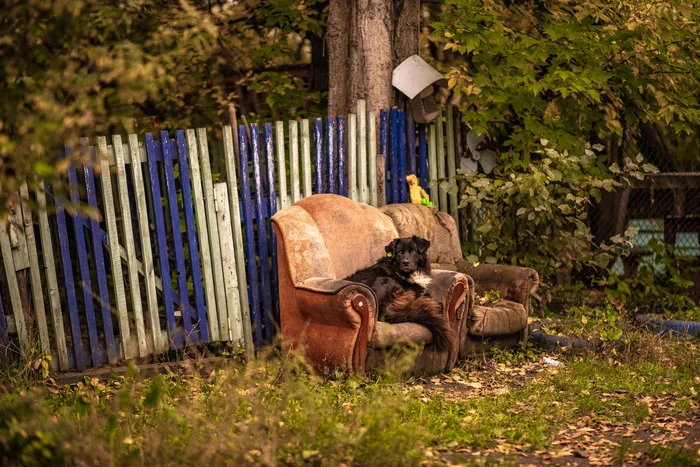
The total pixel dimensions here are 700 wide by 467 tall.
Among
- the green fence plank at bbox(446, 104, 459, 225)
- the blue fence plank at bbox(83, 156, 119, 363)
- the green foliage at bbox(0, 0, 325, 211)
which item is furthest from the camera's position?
the green fence plank at bbox(446, 104, 459, 225)

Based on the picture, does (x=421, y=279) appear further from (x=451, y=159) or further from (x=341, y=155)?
(x=451, y=159)

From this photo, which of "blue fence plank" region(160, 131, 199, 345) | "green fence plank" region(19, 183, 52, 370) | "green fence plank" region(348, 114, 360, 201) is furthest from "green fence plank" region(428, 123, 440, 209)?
"green fence plank" region(19, 183, 52, 370)

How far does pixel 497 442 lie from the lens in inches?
190

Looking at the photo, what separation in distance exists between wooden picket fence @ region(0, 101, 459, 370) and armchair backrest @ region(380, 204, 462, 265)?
0.51 meters

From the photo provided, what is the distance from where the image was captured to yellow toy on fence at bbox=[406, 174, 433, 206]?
26.8 ft

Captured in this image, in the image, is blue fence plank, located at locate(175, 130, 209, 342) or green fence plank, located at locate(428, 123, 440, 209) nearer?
blue fence plank, located at locate(175, 130, 209, 342)

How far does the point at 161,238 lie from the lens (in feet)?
21.9

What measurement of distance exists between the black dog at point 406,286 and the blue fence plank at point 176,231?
1355 millimetres

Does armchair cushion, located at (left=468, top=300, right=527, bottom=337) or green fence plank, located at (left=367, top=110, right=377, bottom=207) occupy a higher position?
green fence plank, located at (left=367, top=110, right=377, bottom=207)

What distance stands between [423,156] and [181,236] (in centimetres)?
281

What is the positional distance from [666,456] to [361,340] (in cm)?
235

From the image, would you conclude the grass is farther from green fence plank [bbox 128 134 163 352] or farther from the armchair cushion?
green fence plank [bbox 128 134 163 352]

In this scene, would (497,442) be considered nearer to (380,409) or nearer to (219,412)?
(380,409)

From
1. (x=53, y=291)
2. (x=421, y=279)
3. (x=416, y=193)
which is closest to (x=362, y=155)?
(x=416, y=193)
